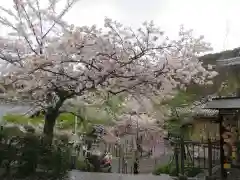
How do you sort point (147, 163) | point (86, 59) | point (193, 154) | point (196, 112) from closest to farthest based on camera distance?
point (86, 59)
point (193, 154)
point (196, 112)
point (147, 163)

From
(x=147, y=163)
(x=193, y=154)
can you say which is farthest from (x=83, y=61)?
(x=147, y=163)

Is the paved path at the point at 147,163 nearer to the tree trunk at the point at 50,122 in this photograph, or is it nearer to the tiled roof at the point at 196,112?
the tiled roof at the point at 196,112

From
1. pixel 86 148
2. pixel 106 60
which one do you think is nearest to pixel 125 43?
pixel 106 60

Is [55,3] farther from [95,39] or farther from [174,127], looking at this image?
[174,127]

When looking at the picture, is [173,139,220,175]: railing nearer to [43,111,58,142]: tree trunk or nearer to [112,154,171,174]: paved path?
[112,154,171,174]: paved path

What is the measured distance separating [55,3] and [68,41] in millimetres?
1840

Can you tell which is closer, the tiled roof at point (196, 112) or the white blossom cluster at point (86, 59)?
the white blossom cluster at point (86, 59)

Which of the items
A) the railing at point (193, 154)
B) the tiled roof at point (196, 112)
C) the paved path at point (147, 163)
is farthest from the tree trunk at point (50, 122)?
the tiled roof at point (196, 112)

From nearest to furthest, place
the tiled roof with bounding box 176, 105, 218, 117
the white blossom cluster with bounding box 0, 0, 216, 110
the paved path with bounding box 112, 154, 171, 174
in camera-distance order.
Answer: the white blossom cluster with bounding box 0, 0, 216, 110, the tiled roof with bounding box 176, 105, 218, 117, the paved path with bounding box 112, 154, 171, 174

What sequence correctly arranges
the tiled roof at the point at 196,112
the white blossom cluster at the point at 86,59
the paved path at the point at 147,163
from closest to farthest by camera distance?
the white blossom cluster at the point at 86,59, the tiled roof at the point at 196,112, the paved path at the point at 147,163

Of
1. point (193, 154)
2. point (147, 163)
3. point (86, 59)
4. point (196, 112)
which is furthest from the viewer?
point (147, 163)

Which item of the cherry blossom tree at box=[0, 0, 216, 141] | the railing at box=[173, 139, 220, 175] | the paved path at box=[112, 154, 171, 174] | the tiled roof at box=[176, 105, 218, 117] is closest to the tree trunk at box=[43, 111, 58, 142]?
the cherry blossom tree at box=[0, 0, 216, 141]

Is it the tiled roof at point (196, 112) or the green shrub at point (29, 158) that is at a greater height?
the tiled roof at point (196, 112)

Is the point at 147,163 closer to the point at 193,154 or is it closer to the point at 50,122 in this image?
the point at 193,154
